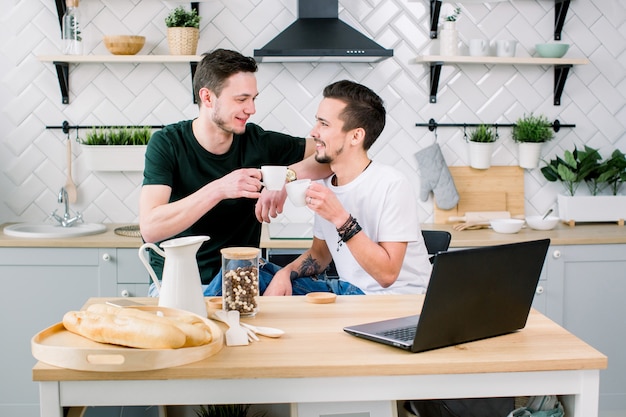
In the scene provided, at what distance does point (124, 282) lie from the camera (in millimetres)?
3654

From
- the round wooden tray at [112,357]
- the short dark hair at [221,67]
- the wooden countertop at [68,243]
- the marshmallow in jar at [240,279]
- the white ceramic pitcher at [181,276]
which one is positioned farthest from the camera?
the wooden countertop at [68,243]

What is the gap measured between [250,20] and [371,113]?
1.59 meters

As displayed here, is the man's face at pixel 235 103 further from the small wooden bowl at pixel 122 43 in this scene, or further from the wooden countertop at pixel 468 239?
the small wooden bowl at pixel 122 43

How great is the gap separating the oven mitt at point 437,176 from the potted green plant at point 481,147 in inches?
6.5

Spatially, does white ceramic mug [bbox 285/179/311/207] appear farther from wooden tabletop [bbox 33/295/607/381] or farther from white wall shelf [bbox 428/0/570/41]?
white wall shelf [bbox 428/0/570/41]

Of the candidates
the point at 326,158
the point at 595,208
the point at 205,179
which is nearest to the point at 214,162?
the point at 205,179

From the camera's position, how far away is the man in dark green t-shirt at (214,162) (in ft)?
9.00

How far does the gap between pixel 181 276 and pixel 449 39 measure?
254 centimetres

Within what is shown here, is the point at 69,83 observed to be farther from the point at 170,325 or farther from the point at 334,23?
the point at 170,325

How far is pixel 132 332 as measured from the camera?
1.71 metres

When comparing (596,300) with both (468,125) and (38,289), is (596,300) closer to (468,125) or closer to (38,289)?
(468,125)

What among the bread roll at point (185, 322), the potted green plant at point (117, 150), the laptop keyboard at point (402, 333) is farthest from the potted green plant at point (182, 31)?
the laptop keyboard at point (402, 333)

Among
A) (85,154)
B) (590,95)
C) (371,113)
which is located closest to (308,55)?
(371,113)

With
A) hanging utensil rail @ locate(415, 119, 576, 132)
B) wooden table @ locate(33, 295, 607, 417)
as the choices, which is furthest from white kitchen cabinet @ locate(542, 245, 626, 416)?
wooden table @ locate(33, 295, 607, 417)
